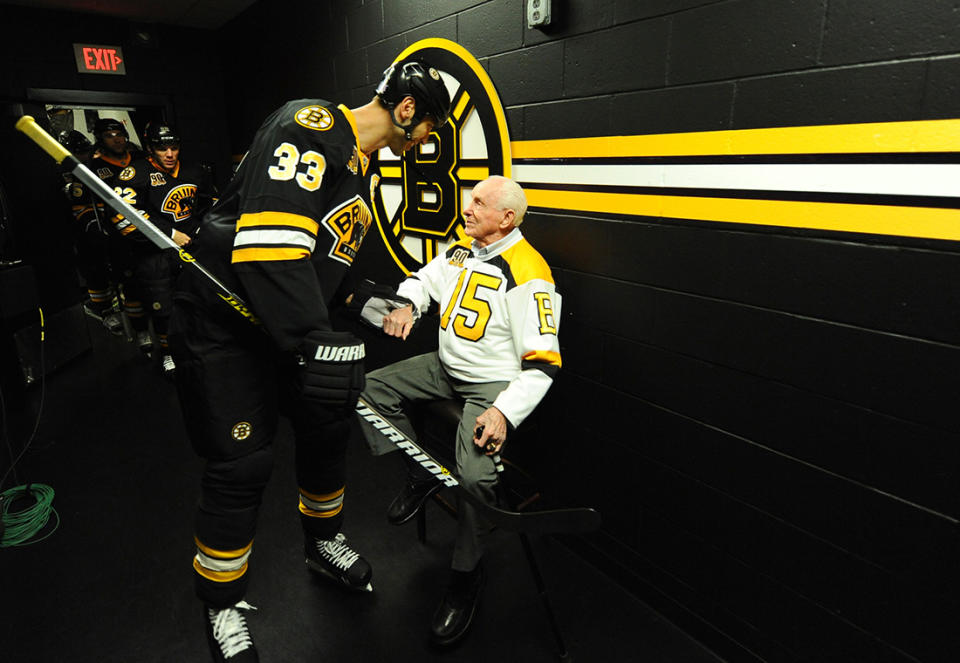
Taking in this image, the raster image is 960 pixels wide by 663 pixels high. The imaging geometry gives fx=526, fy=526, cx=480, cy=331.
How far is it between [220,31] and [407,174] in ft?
10.3

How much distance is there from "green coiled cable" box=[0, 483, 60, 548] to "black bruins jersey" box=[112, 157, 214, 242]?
1710mm

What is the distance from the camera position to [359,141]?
1.47 metres

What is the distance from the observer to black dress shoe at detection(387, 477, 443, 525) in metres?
1.92

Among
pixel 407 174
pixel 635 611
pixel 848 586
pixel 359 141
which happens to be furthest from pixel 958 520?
pixel 407 174

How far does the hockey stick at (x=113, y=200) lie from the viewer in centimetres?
113

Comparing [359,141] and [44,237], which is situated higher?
[359,141]

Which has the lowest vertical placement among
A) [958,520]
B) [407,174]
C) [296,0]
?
[958,520]

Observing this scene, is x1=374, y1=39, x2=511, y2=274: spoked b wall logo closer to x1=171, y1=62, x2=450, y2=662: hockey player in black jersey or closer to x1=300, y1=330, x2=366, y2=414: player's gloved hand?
x1=171, y1=62, x2=450, y2=662: hockey player in black jersey

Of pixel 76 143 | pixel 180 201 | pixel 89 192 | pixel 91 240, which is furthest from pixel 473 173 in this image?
pixel 76 143

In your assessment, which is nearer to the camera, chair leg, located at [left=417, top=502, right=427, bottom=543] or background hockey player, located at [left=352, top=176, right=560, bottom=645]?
background hockey player, located at [left=352, top=176, right=560, bottom=645]

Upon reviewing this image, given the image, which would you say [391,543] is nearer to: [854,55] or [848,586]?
[848,586]

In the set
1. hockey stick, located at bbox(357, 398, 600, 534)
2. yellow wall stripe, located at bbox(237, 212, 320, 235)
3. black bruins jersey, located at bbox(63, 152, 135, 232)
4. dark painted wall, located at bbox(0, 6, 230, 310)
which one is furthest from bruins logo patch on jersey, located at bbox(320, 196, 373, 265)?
dark painted wall, located at bbox(0, 6, 230, 310)

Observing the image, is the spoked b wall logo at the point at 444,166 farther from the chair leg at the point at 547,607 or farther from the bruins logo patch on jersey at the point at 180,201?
the bruins logo patch on jersey at the point at 180,201

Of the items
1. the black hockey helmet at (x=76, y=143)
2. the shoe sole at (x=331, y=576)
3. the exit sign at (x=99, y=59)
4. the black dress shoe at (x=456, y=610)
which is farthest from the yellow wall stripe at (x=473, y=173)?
the exit sign at (x=99, y=59)
